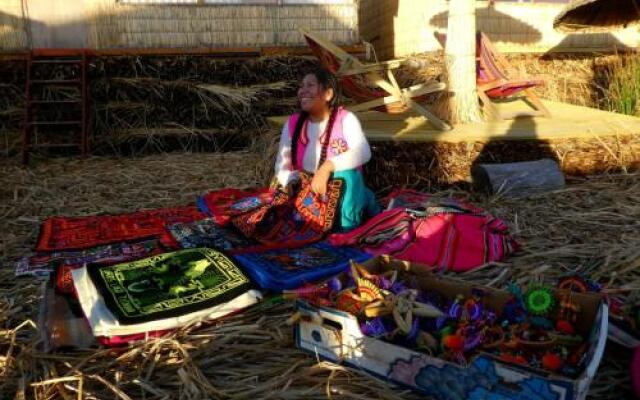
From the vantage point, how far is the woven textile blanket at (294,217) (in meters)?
3.28

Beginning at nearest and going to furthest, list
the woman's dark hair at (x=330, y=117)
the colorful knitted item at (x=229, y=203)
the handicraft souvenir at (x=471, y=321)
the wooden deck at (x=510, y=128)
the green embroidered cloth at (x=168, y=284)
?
the handicraft souvenir at (x=471, y=321) → the green embroidered cloth at (x=168, y=284) → the woman's dark hair at (x=330, y=117) → the colorful knitted item at (x=229, y=203) → the wooden deck at (x=510, y=128)

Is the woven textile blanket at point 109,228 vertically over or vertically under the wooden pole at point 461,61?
under

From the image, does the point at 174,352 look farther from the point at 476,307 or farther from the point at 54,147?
the point at 54,147

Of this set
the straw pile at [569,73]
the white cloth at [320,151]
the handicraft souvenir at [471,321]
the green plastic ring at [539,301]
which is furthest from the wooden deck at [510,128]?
the straw pile at [569,73]

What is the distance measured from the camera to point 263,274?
8.25ft

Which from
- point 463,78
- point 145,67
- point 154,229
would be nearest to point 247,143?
point 145,67

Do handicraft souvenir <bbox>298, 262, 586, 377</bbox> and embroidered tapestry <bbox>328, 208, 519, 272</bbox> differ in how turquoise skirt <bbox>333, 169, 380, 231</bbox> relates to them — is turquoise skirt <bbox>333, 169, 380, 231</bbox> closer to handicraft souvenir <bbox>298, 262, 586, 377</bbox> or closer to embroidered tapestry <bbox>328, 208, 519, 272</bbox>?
embroidered tapestry <bbox>328, 208, 519, 272</bbox>

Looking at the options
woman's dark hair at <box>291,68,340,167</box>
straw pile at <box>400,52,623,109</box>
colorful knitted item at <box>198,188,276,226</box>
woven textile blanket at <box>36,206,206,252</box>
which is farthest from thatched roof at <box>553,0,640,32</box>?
straw pile at <box>400,52,623,109</box>

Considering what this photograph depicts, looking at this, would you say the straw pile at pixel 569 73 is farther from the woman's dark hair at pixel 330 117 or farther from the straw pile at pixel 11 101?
the straw pile at pixel 11 101

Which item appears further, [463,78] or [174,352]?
[463,78]

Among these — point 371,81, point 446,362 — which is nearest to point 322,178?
point 446,362

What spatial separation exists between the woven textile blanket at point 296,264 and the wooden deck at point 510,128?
4.85ft

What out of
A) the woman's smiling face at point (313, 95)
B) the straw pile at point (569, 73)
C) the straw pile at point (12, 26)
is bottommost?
the woman's smiling face at point (313, 95)

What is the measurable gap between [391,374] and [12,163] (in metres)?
6.21
